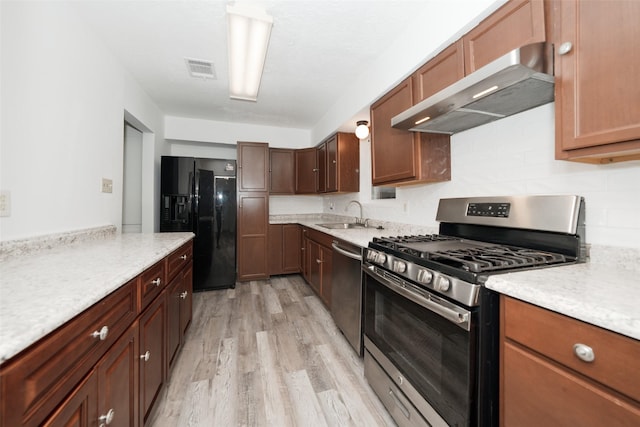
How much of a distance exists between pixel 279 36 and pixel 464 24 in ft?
4.34

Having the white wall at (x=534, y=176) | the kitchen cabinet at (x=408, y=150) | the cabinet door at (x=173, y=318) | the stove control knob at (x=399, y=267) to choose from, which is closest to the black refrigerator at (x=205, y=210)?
the cabinet door at (x=173, y=318)

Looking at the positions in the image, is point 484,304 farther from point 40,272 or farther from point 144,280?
point 40,272

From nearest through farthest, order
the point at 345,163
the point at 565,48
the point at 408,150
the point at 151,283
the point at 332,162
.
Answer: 1. the point at 565,48
2. the point at 151,283
3. the point at 408,150
4. the point at 345,163
5. the point at 332,162

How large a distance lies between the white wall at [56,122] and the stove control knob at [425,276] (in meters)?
1.99

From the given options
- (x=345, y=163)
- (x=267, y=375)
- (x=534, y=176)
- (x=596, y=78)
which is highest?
(x=345, y=163)

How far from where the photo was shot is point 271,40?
208 cm

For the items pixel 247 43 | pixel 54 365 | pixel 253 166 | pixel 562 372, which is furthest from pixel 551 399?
pixel 253 166

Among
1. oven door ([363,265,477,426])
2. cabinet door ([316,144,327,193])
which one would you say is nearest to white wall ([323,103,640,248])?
oven door ([363,265,477,426])

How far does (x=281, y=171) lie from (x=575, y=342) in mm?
3843

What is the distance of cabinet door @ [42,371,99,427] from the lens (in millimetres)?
643

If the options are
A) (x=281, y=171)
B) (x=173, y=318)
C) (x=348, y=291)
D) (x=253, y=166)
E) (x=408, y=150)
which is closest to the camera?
(x=173, y=318)

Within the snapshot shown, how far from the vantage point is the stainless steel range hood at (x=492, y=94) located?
1003 millimetres

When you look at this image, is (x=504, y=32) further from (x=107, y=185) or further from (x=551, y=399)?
(x=107, y=185)

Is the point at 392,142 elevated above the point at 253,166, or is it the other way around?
the point at 253,166
